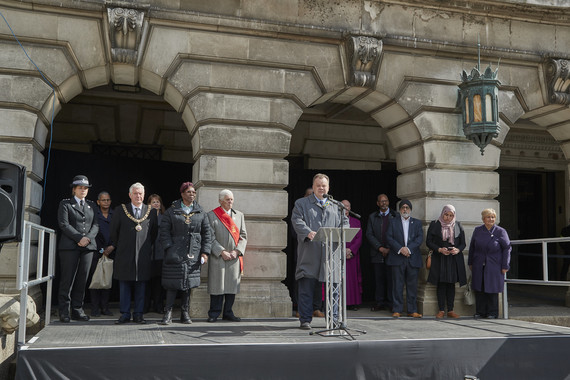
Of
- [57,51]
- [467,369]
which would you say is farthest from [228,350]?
[57,51]

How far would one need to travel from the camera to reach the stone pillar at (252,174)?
8.64m

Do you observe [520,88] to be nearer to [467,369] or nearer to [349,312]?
[349,312]

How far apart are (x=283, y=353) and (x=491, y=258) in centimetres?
444

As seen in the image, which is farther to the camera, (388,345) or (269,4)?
(269,4)

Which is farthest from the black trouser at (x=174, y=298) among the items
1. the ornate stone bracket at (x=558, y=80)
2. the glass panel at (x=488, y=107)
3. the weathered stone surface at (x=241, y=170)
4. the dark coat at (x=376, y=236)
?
the ornate stone bracket at (x=558, y=80)

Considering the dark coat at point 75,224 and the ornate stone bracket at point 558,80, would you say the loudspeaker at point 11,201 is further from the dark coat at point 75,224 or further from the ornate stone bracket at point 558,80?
the ornate stone bracket at point 558,80

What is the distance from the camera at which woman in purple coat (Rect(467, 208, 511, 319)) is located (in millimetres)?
8812

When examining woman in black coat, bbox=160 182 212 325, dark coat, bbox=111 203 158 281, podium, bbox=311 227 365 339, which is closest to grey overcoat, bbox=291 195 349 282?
podium, bbox=311 227 365 339

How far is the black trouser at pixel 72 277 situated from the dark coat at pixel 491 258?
19.1 ft

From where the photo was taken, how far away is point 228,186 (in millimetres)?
8734

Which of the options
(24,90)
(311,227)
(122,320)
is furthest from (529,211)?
(24,90)

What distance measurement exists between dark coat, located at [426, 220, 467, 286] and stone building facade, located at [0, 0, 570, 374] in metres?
0.45

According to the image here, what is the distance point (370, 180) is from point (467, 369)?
646 centimetres

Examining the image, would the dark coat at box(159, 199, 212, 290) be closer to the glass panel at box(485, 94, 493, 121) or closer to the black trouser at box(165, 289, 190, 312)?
the black trouser at box(165, 289, 190, 312)
